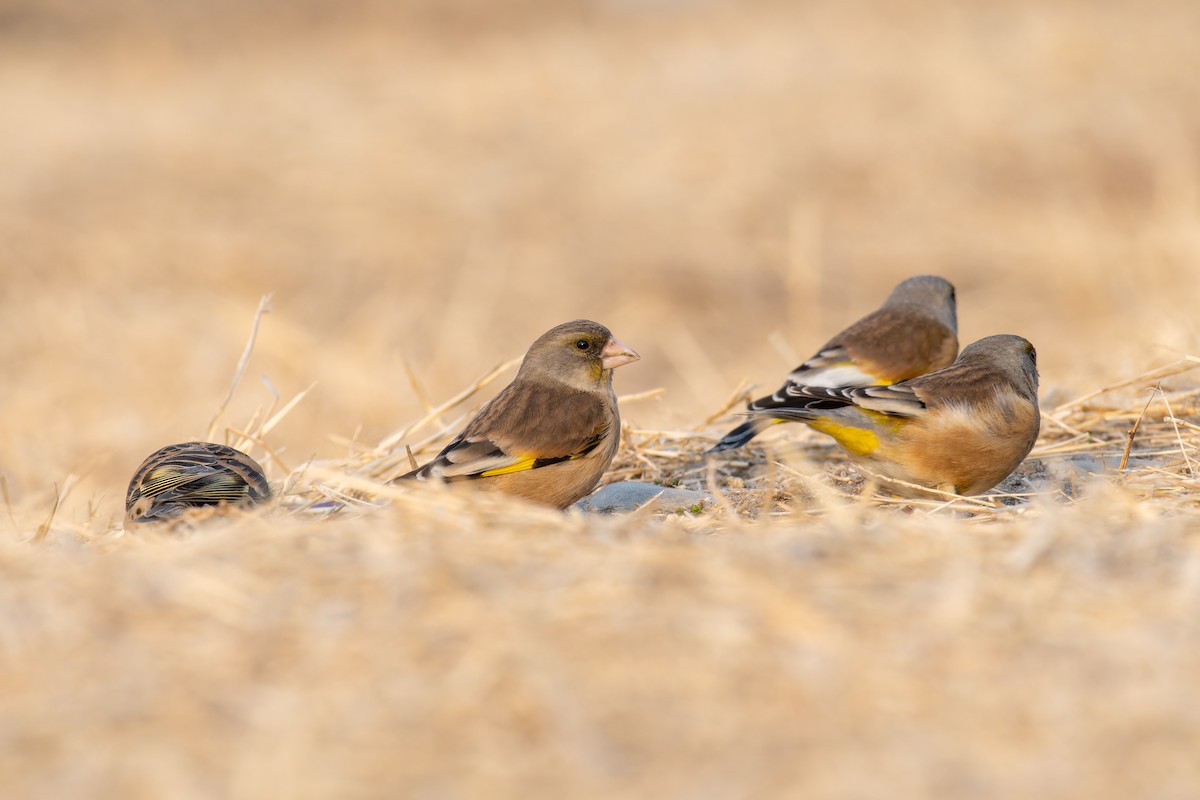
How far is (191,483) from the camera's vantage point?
4797 millimetres

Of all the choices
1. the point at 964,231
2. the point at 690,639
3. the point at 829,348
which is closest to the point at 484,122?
the point at 964,231

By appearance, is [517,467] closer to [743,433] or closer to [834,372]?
[743,433]

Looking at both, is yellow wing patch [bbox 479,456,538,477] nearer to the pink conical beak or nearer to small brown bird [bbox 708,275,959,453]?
the pink conical beak

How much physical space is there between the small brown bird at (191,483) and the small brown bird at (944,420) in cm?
194

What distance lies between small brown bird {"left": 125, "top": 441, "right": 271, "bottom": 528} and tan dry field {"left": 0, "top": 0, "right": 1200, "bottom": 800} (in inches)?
6.9

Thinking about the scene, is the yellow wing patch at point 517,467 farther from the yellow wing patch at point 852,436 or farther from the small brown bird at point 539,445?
the yellow wing patch at point 852,436

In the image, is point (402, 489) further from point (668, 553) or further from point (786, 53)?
point (786, 53)

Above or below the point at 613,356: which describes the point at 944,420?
below

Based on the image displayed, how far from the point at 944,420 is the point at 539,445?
4.67 ft

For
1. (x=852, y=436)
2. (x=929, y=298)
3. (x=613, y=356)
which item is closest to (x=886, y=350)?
(x=929, y=298)

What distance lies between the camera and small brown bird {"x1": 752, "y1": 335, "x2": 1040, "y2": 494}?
4.91 m

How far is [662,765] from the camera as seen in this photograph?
2471mm

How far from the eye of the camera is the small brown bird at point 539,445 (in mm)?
4969

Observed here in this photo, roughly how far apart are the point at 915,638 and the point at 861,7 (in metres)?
18.8
